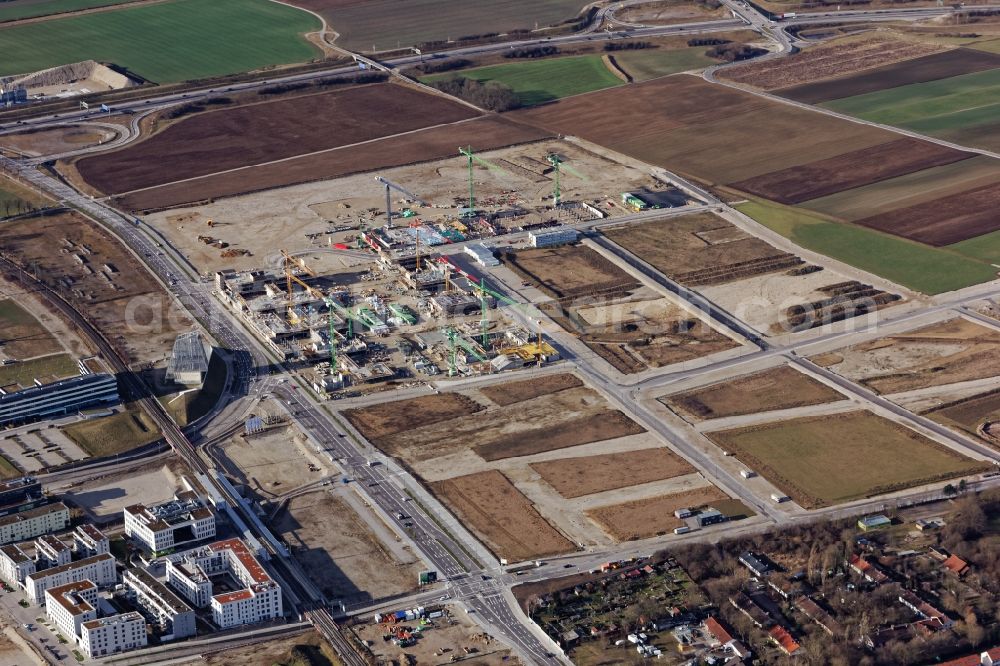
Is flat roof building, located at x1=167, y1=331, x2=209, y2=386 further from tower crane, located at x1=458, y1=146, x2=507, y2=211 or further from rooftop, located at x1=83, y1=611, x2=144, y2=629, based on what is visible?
tower crane, located at x1=458, y1=146, x2=507, y2=211

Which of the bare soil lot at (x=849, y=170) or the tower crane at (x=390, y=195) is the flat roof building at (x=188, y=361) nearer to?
the tower crane at (x=390, y=195)

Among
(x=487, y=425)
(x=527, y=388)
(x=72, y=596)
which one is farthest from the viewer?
(x=527, y=388)

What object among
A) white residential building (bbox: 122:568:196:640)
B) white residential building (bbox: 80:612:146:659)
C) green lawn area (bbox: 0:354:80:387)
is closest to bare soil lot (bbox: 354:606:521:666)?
white residential building (bbox: 122:568:196:640)

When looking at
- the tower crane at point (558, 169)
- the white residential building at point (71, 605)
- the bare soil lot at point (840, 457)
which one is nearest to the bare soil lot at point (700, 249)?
the tower crane at point (558, 169)

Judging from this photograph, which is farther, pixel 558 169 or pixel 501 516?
pixel 558 169

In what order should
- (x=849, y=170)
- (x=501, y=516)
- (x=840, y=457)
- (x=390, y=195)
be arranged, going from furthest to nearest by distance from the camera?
(x=849, y=170), (x=390, y=195), (x=840, y=457), (x=501, y=516)

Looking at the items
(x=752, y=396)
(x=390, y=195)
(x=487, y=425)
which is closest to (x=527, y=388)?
Answer: (x=487, y=425)

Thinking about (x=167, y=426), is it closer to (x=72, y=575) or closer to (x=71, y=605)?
(x=72, y=575)
